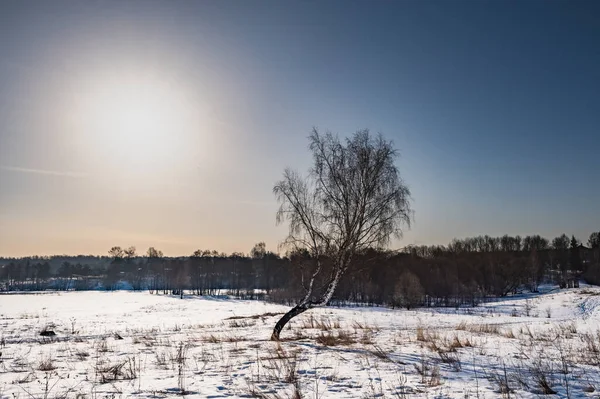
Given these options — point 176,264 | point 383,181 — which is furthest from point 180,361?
point 176,264

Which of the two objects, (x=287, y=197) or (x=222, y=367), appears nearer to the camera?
(x=222, y=367)

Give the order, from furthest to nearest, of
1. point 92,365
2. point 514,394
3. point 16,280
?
1. point 16,280
2. point 92,365
3. point 514,394

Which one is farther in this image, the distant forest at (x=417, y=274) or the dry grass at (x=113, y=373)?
the distant forest at (x=417, y=274)

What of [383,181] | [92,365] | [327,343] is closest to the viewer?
[92,365]

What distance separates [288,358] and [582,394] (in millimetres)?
5784

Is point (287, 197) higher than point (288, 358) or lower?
higher

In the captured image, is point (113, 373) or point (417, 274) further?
point (417, 274)

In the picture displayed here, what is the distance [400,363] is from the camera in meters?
8.31

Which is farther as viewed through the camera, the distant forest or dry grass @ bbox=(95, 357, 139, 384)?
the distant forest

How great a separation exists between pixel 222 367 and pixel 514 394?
18.7 feet

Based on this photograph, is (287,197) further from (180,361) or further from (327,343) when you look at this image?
(180,361)

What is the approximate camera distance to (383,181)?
566 inches

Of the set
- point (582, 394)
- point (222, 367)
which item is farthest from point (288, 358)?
point (582, 394)

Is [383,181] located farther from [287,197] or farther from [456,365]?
[456,365]
